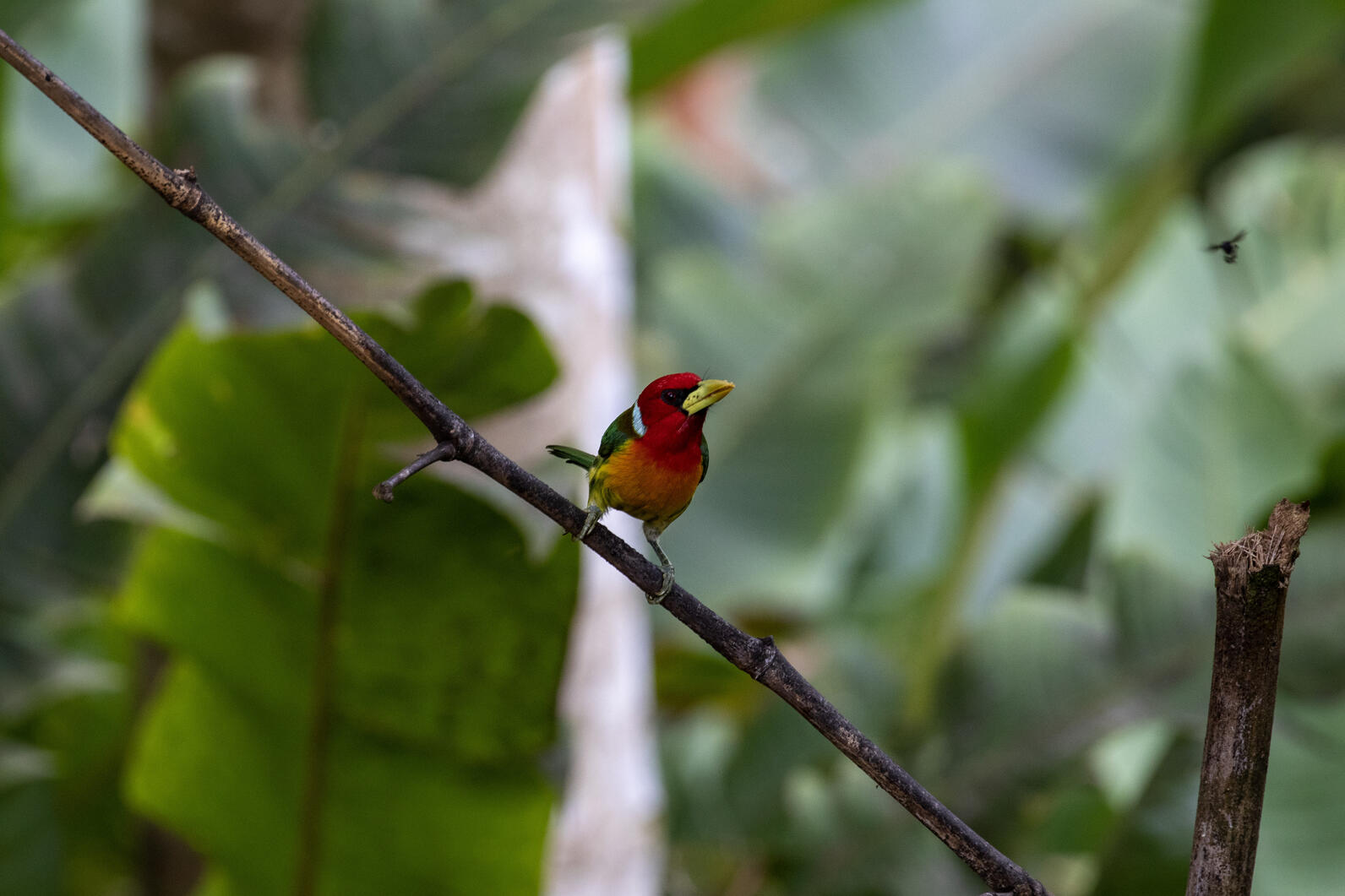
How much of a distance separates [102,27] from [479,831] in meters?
1.64

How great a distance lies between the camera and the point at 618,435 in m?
0.30

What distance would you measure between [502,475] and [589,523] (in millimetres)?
24

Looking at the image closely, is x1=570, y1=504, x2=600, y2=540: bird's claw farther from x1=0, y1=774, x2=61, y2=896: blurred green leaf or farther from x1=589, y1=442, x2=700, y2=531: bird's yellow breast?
x1=0, y1=774, x2=61, y2=896: blurred green leaf

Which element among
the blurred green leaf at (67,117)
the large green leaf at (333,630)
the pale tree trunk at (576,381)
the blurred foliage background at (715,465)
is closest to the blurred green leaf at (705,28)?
the blurred foliage background at (715,465)

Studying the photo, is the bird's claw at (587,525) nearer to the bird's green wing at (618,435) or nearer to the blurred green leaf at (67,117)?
the bird's green wing at (618,435)

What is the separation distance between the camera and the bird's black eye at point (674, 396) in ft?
0.95

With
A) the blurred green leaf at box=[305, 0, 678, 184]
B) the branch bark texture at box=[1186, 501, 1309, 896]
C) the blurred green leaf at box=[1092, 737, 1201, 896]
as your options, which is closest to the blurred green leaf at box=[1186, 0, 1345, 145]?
the blurred green leaf at box=[305, 0, 678, 184]

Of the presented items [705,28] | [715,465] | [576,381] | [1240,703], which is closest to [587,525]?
[1240,703]

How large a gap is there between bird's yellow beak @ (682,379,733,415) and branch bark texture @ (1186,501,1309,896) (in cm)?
13

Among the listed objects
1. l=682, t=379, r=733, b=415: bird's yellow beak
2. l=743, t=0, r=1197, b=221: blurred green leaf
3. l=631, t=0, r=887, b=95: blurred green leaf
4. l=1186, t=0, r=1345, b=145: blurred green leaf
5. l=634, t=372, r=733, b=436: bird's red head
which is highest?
l=743, t=0, r=1197, b=221: blurred green leaf

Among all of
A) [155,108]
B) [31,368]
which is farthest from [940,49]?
[31,368]

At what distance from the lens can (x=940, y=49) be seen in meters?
2.67

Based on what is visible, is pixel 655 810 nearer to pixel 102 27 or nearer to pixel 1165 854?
pixel 1165 854

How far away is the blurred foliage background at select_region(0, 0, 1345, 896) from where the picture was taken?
0.77m
